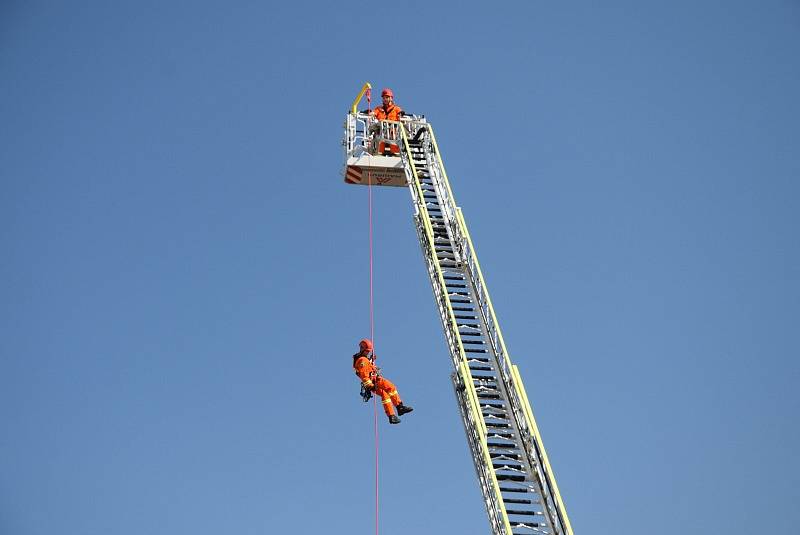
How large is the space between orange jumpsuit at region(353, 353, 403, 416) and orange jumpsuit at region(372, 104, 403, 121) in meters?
8.01

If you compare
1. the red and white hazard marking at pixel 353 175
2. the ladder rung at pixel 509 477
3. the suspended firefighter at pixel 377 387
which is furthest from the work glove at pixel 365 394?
the red and white hazard marking at pixel 353 175

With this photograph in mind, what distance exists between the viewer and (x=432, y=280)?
19719mm

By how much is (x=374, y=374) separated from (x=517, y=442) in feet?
10.7

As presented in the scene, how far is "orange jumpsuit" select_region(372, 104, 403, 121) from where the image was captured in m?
24.2

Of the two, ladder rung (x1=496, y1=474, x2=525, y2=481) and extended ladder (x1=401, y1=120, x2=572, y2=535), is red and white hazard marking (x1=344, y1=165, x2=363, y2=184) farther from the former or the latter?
ladder rung (x1=496, y1=474, x2=525, y2=481)

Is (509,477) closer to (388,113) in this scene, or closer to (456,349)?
(456,349)

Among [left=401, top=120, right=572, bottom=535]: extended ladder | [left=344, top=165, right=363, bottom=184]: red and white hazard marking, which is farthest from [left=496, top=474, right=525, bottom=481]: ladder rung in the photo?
[left=344, top=165, right=363, bottom=184]: red and white hazard marking

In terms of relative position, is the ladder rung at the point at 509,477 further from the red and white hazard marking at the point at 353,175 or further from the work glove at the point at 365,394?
the red and white hazard marking at the point at 353,175

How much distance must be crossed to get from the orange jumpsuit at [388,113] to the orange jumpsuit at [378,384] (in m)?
8.01

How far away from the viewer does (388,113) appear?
24250mm

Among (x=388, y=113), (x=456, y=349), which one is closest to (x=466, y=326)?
(x=456, y=349)

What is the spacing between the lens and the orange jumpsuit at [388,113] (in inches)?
951

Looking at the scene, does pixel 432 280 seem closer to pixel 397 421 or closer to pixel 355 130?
pixel 397 421

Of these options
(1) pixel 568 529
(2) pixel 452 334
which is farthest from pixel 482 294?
(1) pixel 568 529
